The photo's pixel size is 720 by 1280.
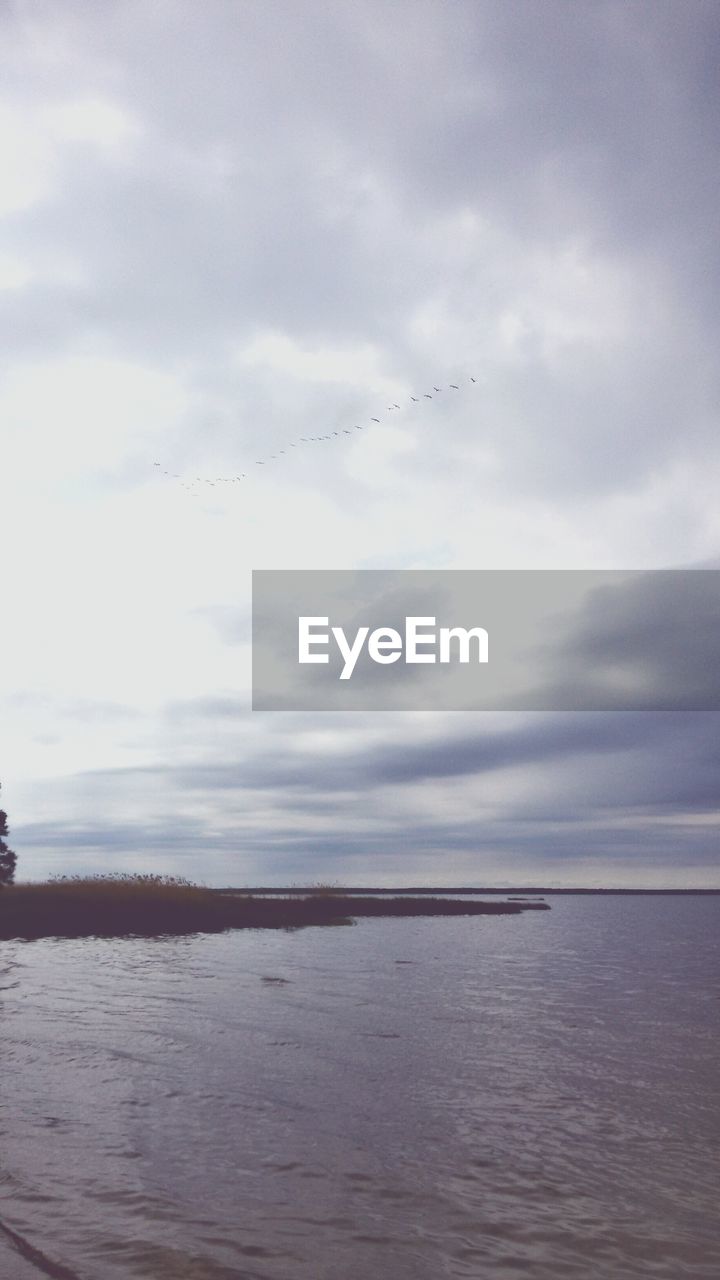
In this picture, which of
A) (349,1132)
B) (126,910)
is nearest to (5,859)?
(126,910)

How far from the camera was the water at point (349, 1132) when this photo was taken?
957 centimetres

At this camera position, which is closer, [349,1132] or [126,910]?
[349,1132]

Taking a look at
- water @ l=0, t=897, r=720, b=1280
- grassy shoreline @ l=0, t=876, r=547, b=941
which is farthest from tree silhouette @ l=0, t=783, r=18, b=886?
water @ l=0, t=897, r=720, b=1280

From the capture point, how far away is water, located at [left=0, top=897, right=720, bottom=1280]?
Result: 9.57 m

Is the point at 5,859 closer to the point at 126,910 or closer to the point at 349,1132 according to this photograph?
the point at 126,910

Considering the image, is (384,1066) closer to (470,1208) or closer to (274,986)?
(470,1208)

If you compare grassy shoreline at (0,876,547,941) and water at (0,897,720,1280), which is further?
grassy shoreline at (0,876,547,941)

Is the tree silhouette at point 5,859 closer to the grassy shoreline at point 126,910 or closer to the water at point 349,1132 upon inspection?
the grassy shoreline at point 126,910

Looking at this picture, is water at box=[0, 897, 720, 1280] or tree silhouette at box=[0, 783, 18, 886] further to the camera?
tree silhouette at box=[0, 783, 18, 886]

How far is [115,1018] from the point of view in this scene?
76.6 feet

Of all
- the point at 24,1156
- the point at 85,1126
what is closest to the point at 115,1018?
the point at 85,1126

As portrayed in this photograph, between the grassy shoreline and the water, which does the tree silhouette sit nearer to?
the grassy shoreline

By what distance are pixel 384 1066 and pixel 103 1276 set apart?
1180cm

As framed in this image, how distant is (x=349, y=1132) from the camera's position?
14.2 metres
